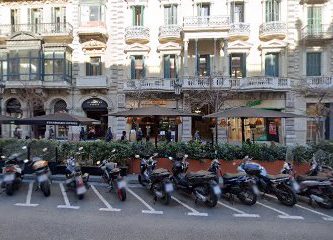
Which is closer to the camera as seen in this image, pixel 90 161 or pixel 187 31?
pixel 90 161

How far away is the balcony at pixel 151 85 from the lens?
22.8 m

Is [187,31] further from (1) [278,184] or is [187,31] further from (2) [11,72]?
(1) [278,184]

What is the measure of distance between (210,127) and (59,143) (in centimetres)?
1412

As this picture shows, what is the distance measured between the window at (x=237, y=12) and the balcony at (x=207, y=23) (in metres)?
1.21

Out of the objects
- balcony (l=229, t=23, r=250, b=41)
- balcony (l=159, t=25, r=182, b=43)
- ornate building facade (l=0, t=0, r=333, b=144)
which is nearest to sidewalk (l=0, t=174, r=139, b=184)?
ornate building facade (l=0, t=0, r=333, b=144)

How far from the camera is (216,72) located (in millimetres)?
22656

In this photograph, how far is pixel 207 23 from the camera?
73.5 ft

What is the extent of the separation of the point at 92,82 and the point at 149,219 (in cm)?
1859

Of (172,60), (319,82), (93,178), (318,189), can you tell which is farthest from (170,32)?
(318,189)

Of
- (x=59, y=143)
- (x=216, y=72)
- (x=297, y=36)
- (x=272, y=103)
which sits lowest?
(x=59, y=143)

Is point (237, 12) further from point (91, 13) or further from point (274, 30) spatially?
point (91, 13)

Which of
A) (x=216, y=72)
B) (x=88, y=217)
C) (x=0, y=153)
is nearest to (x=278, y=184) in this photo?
(x=88, y=217)

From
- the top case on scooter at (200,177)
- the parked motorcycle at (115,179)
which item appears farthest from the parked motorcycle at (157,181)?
the parked motorcycle at (115,179)

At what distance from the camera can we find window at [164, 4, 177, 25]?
23906mm
